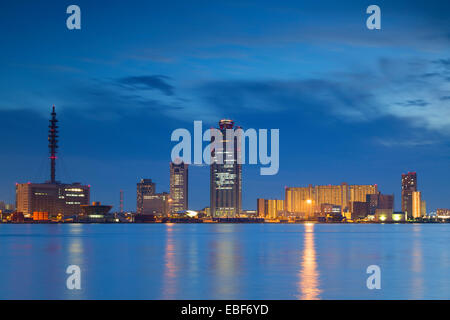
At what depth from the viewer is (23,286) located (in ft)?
156

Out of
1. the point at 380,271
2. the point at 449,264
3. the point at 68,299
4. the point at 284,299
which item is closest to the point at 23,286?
the point at 68,299

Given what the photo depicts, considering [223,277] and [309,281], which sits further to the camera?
[223,277]
